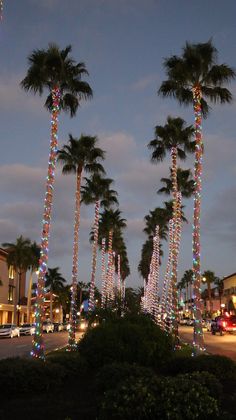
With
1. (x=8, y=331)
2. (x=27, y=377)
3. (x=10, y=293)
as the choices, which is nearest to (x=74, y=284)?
(x=27, y=377)

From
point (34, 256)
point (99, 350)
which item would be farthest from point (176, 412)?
point (34, 256)

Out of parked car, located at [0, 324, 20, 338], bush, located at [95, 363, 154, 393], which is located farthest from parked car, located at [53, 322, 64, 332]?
bush, located at [95, 363, 154, 393]

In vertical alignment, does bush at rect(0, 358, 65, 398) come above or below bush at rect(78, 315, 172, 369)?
below

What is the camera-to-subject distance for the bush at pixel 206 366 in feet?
43.4

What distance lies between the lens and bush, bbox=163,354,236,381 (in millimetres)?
13227

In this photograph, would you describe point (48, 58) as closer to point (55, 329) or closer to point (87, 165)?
point (87, 165)

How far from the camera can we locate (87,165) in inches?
1265

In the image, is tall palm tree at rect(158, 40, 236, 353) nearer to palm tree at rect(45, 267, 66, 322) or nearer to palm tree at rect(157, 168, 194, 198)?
palm tree at rect(157, 168, 194, 198)

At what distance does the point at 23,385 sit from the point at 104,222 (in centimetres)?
5641

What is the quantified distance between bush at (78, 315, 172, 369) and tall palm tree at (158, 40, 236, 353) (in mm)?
5786

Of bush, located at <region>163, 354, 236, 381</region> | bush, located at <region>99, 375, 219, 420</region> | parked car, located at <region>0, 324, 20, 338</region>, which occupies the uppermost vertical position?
parked car, located at <region>0, 324, 20, 338</region>

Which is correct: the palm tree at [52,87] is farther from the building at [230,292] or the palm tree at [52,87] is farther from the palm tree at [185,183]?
the building at [230,292]

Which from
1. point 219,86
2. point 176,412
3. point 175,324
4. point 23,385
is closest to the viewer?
point 176,412

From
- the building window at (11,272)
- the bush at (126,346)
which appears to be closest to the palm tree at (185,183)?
the bush at (126,346)
